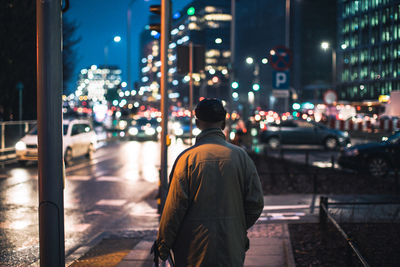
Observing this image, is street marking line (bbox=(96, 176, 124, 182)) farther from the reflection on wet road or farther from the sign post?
the sign post

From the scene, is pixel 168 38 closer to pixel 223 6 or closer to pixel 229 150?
pixel 229 150

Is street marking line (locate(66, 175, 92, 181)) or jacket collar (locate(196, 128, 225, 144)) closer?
jacket collar (locate(196, 128, 225, 144))

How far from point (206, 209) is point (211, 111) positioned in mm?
674

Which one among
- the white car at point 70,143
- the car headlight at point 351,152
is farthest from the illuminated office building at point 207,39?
the car headlight at point 351,152

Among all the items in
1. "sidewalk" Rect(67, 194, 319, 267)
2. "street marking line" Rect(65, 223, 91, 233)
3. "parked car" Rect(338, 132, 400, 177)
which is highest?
"parked car" Rect(338, 132, 400, 177)

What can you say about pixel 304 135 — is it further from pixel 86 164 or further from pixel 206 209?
pixel 206 209

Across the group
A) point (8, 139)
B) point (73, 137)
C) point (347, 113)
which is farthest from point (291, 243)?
point (347, 113)

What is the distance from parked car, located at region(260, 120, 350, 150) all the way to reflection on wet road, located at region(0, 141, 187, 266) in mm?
11926

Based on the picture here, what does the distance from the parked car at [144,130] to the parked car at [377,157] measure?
2415cm

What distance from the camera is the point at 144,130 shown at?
38.5m

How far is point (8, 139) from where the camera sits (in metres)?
24.5

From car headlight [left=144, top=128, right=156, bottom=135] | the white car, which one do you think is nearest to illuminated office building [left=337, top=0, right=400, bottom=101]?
car headlight [left=144, top=128, right=156, bottom=135]

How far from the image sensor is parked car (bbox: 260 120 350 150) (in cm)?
2789

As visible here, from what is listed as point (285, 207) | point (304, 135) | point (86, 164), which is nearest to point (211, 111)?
point (285, 207)
